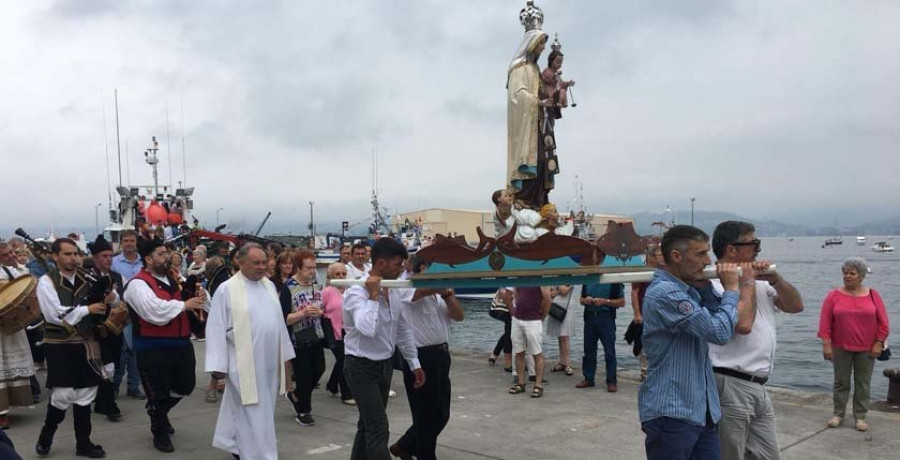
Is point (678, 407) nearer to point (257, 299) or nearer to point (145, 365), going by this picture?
point (257, 299)

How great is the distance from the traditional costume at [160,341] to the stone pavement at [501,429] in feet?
1.53

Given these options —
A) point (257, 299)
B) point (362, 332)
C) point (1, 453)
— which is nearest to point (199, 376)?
point (257, 299)

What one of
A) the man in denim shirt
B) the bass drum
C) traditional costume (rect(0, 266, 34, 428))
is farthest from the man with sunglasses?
traditional costume (rect(0, 266, 34, 428))

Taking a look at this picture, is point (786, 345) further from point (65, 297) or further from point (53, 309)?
point (53, 309)

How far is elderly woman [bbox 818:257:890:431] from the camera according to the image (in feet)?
22.4

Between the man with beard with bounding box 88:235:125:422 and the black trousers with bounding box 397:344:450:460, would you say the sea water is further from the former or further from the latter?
the man with beard with bounding box 88:235:125:422

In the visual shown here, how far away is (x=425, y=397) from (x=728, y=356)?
96.5 inches

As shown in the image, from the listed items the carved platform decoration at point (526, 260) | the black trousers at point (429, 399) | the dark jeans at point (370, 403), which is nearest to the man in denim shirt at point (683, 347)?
the carved platform decoration at point (526, 260)

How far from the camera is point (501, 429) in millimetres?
7273

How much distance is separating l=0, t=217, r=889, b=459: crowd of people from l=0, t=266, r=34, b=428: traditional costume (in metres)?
0.01

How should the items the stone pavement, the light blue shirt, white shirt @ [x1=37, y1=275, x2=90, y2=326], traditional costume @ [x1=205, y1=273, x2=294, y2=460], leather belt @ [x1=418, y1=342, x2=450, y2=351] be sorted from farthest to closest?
the light blue shirt, the stone pavement, white shirt @ [x1=37, y1=275, x2=90, y2=326], leather belt @ [x1=418, y1=342, x2=450, y2=351], traditional costume @ [x1=205, y1=273, x2=294, y2=460]

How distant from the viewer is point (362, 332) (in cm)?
501

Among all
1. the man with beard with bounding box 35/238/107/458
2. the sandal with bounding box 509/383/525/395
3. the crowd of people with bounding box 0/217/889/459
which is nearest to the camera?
the crowd of people with bounding box 0/217/889/459

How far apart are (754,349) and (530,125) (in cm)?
434
